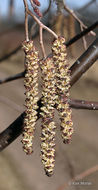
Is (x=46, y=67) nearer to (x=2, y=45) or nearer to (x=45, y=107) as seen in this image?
(x=45, y=107)

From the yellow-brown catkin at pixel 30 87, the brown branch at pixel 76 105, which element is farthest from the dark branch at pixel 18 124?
the yellow-brown catkin at pixel 30 87

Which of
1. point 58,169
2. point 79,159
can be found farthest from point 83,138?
point 58,169

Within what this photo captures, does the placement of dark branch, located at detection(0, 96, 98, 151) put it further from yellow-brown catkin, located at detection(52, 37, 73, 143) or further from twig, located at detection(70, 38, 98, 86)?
yellow-brown catkin, located at detection(52, 37, 73, 143)

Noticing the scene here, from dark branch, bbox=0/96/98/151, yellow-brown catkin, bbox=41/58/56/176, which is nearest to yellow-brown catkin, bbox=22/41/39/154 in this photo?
yellow-brown catkin, bbox=41/58/56/176

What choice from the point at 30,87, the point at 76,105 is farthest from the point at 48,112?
the point at 76,105

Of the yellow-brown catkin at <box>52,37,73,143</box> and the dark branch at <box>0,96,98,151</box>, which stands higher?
the yellow-brown catkin at <box>52,37,73,143</box>

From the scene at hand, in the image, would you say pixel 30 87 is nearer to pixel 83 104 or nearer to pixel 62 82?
pixel 62 82

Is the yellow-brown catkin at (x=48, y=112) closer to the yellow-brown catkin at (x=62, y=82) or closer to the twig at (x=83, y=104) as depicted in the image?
the yellow-brown catkin at (x=62, y=82)

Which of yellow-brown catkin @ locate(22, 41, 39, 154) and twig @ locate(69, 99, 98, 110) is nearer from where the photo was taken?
yellow-brown catkin @ locate(22, 41, 39, 154)
